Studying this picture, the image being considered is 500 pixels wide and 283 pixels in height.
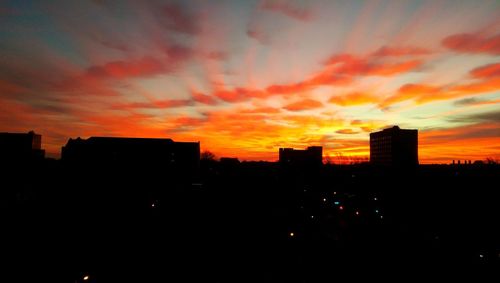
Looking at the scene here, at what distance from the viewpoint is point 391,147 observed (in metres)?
90.9

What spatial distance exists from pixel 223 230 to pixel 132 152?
862 inches

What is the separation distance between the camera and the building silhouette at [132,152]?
34.4m

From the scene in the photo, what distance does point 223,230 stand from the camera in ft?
64.2

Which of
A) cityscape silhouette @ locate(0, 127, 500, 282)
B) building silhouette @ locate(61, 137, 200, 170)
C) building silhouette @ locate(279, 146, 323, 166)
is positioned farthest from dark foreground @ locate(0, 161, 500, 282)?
building silhouette @ locate(279, 146, 323, 166)

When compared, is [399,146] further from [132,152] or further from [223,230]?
[223,230]

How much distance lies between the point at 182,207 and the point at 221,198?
4.49 m

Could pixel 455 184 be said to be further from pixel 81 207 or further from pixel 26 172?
pixel 26 172

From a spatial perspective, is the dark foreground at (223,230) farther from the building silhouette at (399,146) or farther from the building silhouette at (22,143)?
the building silhouette at (399,146)

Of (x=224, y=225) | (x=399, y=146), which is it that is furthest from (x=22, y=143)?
(x=399, y=146)

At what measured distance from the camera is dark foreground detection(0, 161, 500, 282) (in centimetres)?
1414

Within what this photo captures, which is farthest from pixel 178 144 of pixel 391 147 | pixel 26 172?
pixel 391 147

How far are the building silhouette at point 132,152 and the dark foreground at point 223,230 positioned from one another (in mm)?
4182

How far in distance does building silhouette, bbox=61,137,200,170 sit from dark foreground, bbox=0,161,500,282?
13.7 ft

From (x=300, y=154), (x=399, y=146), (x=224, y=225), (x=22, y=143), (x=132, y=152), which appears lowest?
(x=224, y=225)
